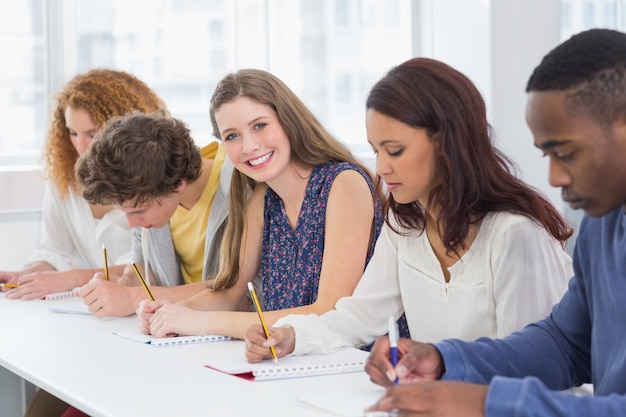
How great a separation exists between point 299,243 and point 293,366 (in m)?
0.77

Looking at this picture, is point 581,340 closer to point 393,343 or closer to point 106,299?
point 393,343

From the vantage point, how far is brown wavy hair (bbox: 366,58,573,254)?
1772mm

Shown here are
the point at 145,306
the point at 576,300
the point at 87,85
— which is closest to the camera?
the point at 576,300

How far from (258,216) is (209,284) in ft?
0.78

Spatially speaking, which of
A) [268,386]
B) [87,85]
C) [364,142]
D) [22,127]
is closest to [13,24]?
[22,127]

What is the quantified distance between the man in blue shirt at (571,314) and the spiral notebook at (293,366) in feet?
0.76

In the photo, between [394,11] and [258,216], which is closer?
[258,216]

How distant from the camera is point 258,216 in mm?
2539

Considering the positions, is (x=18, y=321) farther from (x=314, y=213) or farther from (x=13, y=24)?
(x=13, y=24)

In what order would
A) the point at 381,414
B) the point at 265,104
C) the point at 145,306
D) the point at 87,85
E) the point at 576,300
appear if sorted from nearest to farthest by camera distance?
the point at 381,414 → the point at 576,300 → the point at 145,306 → the point at 265,104 → the point at 87,85

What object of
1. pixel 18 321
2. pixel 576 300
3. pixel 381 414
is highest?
pixel 576 300

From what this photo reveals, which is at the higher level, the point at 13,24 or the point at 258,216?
the point at 13,24

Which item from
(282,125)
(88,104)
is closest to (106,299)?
(282,125)

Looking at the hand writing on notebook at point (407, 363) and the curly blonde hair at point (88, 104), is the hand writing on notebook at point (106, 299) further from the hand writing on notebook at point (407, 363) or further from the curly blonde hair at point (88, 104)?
the hand writing on notebook at point (407, 363)
